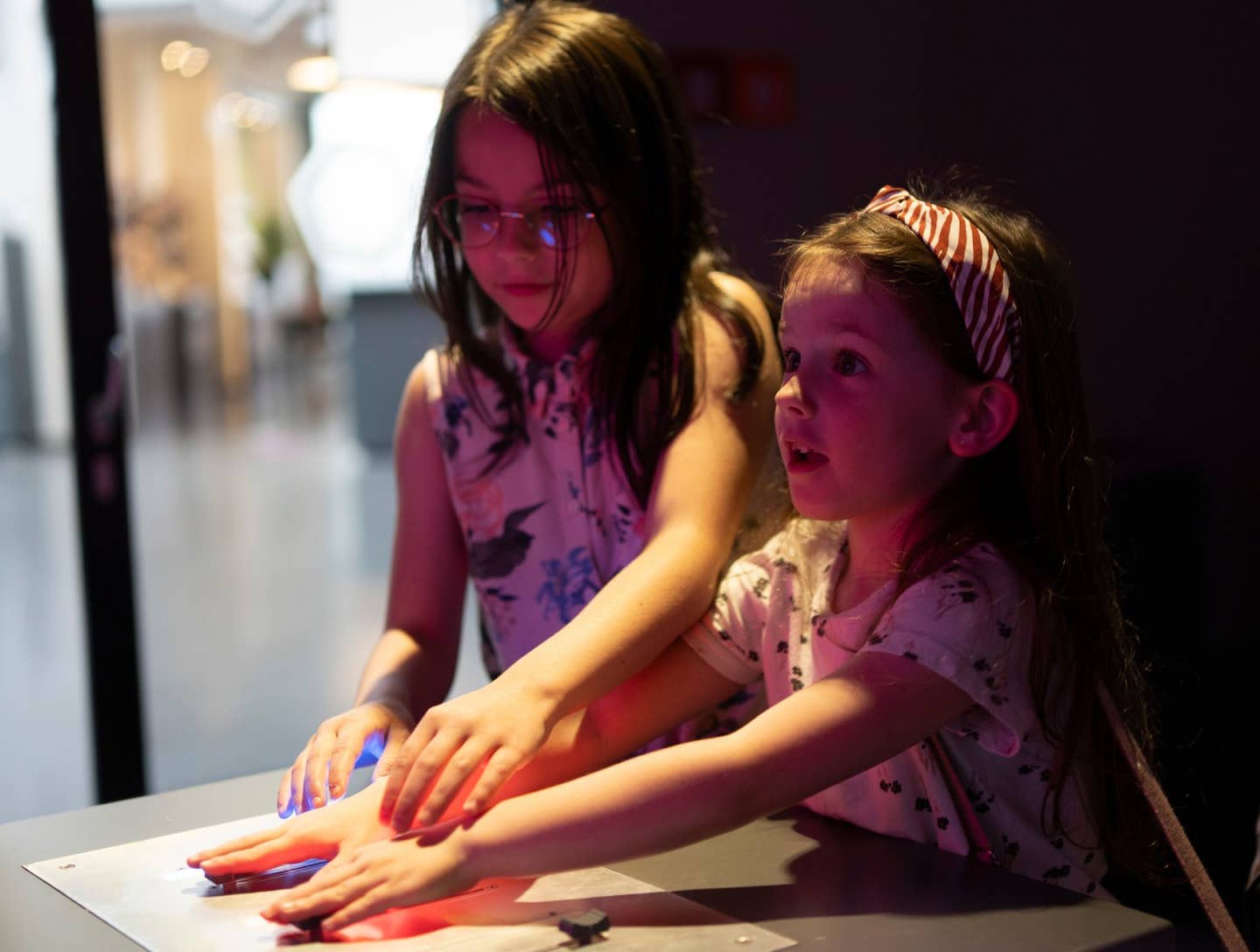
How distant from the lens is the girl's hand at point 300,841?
2.97 ft

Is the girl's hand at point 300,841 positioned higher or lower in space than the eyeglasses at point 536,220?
lower

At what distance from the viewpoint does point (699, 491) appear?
118 centimetres

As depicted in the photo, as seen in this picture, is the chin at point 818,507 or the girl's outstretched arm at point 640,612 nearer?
the girl's outstretched arm at point 640,612

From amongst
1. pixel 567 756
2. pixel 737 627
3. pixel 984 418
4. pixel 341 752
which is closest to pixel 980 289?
pixel 984 418

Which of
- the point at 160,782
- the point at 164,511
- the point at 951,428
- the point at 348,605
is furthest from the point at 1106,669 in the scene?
the point at 164,511

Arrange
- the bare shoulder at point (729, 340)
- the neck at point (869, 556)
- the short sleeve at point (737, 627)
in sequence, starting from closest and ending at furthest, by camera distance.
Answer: the neck at point (869, 556)
the short sleeve at point (737, 627)
the bare shoulder at point (729, 340)

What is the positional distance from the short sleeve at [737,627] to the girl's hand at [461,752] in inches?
8.4

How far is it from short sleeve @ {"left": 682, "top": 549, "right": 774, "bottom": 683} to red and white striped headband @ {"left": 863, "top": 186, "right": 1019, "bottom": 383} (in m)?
0.27

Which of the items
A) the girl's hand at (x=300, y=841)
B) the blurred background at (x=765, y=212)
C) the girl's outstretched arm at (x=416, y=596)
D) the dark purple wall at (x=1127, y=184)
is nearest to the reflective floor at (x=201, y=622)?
the blurred background at (x=765, y=212)

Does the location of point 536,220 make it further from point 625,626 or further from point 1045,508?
point 1045,508

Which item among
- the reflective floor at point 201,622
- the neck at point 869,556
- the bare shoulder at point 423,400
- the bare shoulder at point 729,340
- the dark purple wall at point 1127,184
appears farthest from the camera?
the reflective floor at point 201,622

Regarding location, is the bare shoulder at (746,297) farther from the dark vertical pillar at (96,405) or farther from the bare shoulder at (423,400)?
the dark vertical pillar at (96,405)

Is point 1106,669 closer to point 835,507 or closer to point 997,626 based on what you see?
point 997,626

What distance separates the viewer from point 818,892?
0.88 metres
